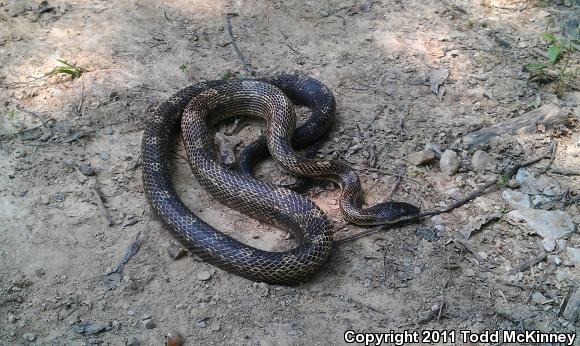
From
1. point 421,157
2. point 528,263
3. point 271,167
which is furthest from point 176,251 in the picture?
point 528,263

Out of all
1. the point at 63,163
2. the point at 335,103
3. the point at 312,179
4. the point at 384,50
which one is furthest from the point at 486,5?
the point at 63,163

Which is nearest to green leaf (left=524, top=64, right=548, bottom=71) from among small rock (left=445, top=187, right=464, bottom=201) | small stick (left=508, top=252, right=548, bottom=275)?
small rock (left=445, top=187, right=464, bottom=201)

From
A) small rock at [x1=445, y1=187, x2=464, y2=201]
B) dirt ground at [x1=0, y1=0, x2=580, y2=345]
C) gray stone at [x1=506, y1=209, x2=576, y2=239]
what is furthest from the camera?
small rock at [x1=445, y1=187, x2=464, y2=201]

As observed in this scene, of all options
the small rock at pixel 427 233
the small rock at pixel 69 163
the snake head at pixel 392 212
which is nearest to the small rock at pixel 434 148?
the snake head at pixel 392 212

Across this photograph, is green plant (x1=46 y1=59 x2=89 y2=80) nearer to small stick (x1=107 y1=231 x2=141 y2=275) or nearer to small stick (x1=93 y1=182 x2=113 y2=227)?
small stick (x1=93 y1=182 x2=113 y2=227)

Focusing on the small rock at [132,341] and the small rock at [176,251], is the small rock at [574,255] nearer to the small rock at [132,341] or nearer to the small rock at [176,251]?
the small rock at [176,251]

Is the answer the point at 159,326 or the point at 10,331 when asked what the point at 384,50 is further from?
the point at 10,331
